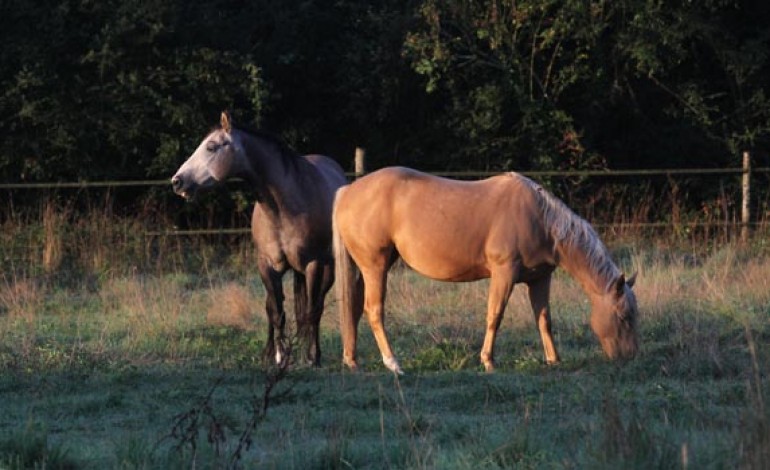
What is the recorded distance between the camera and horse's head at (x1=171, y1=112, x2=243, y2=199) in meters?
10.6

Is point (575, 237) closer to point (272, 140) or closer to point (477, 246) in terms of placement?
point (477, 246)

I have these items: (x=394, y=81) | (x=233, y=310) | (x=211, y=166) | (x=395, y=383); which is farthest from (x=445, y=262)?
(x=394, y=81)

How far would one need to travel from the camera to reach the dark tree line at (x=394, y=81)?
18922 mm

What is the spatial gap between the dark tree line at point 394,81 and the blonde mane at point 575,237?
9559mm

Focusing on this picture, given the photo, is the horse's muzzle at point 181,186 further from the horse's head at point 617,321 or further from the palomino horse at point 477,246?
the horse's head at point 617,321

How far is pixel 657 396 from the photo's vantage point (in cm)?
789

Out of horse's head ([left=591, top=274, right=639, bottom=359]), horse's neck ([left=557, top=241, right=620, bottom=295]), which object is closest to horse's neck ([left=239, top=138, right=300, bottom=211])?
horse's neck ([left=557, top=241, right=620, bottom=295])

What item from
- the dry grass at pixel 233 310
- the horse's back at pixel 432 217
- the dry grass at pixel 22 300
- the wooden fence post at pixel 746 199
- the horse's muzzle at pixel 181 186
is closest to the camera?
the horse's back at pixel 432 217

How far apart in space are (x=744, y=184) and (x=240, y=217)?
6.94 m

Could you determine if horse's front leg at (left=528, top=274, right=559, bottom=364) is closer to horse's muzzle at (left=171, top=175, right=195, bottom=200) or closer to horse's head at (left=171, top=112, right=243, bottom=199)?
horse's head at (left=171, top=112, right=243, bottom=199)

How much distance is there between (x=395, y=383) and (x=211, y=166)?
275 centimetres

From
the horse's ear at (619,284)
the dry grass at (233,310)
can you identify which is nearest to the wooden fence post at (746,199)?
the dry grass at (233,310)

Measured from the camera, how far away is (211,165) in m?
10.6

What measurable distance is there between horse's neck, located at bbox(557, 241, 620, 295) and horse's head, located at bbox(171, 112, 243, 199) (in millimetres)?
2653
